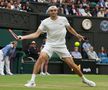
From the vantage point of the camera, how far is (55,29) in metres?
12.9

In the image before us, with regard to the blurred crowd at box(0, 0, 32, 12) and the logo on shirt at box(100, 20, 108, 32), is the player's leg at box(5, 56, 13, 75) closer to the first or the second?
the blurred crowd at box(0, 0, 32, 12)

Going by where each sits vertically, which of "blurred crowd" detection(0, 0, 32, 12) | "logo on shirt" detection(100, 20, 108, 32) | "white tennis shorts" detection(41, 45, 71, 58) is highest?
"white tennis shorts" detection(41, 45, 71, 58)

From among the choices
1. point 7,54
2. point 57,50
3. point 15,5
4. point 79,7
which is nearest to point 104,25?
point 79,7

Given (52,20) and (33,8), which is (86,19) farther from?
(52,20)

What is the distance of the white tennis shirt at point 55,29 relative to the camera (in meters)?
12.9

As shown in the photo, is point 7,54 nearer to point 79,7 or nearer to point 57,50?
point 79,7

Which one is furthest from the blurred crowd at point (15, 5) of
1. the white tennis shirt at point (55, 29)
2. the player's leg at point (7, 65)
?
the white tennis shirt at point (55, 29)

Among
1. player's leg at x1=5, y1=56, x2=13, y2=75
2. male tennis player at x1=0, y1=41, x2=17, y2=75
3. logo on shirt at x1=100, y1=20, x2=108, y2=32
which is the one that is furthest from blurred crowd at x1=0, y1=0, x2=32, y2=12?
logo on shirt at x1=100, y1=20, x2=108, y2=32

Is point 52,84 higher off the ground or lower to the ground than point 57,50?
lower

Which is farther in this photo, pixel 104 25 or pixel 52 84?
pixel 104 25

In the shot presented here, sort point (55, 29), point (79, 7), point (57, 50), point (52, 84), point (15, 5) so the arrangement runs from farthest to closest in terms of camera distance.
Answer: point (79, 7)
point (15, 5)
point (52, 84)
point (57, 50)
point (55, 29)

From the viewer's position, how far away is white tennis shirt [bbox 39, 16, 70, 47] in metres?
12.9

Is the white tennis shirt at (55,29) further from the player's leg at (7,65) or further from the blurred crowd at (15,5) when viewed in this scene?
the blurred crowd at (15,5)

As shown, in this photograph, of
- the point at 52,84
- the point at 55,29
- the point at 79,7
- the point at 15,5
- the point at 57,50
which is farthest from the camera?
the point at 79,7
